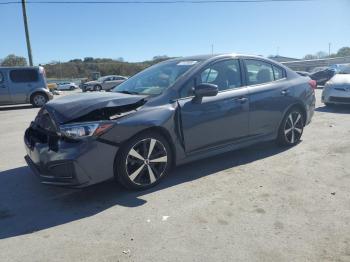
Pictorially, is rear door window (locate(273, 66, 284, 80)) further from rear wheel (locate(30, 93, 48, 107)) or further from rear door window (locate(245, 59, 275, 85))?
rear wheel (locate(30, 93, 48, 107))

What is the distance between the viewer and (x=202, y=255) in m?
3.04

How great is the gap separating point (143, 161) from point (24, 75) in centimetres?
1329

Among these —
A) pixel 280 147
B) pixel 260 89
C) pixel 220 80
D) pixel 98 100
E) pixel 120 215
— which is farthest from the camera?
pixel 280 147

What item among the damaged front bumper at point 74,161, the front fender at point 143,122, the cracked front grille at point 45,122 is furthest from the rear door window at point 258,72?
the cracked front grille at point 45,122

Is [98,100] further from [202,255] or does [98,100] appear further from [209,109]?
→ [202,255]

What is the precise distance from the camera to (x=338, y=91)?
10891 mm

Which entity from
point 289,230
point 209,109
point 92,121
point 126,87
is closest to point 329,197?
point 289,230

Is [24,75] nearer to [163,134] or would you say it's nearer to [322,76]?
[163,134]

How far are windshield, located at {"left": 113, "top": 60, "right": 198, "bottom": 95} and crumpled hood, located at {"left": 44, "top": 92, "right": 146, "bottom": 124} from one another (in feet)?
1.25

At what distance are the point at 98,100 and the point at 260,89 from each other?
259 centimetres

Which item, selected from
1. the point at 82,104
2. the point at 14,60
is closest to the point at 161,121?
the point at 82,104

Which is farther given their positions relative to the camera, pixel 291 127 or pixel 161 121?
pixel 291 127

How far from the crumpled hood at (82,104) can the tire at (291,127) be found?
2701mm

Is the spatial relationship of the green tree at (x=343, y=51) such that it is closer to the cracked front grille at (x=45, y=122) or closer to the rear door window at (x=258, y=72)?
the rear door window at (x=258, y=72)
